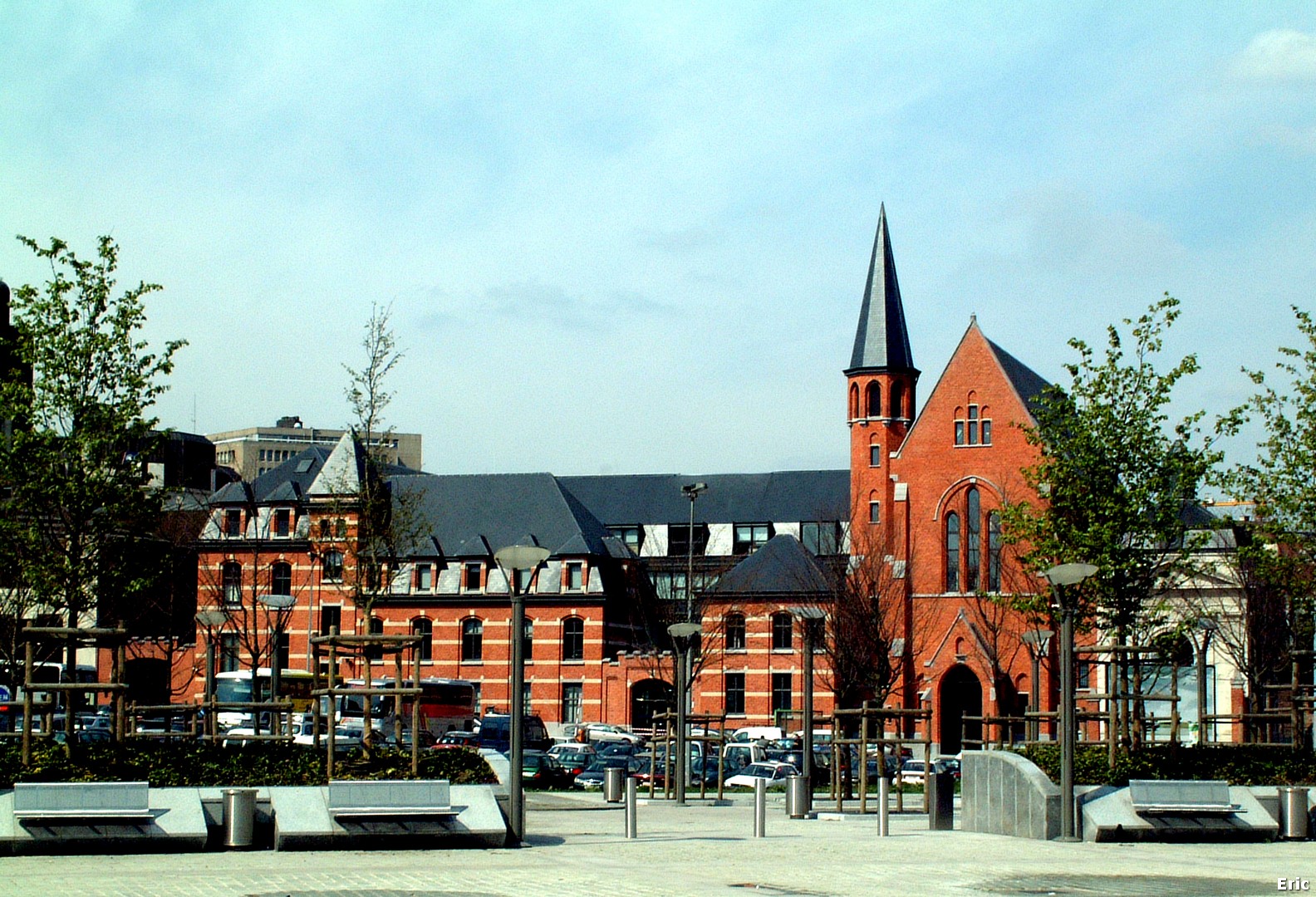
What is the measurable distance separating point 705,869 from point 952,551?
55028 millimetres

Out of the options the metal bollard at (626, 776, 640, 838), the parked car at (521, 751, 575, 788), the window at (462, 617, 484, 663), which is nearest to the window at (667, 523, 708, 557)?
the window at (462, 617, 484, 663)

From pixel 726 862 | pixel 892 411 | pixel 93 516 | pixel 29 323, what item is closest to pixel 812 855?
pixel 726 862

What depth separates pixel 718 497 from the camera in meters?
95.4

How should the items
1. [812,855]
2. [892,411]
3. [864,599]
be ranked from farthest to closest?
[892,411]
[864,599]
[812,855]

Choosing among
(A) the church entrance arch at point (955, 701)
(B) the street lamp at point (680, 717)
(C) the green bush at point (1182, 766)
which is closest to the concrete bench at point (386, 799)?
(C) the green bush at point (1182, 766)

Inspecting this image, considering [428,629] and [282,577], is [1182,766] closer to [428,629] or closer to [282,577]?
[428,629]

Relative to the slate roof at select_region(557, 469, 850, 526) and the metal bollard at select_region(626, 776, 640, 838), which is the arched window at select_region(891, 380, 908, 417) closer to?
the slate roof at select_region(557, 469, 850, 526)

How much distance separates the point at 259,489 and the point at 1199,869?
242 ft

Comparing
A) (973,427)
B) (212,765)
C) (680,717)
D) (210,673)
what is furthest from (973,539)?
(212,765)

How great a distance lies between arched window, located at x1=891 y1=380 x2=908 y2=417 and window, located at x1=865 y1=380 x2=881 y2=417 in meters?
0.59

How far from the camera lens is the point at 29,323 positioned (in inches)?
1162

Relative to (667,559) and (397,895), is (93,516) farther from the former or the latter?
(667,559)

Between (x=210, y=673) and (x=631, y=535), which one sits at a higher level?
(x=631, y=535)

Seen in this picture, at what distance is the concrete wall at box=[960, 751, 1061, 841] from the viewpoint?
23.8 metres
